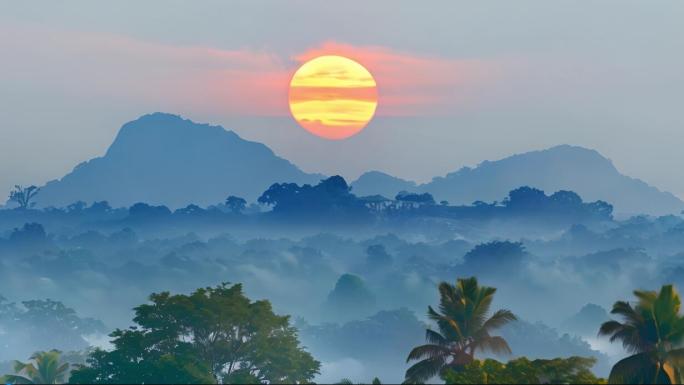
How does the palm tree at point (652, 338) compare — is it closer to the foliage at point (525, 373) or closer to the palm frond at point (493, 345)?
the foliage at point (525, 373)

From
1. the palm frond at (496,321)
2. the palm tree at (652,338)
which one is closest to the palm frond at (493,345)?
the palm frond at (496,321)

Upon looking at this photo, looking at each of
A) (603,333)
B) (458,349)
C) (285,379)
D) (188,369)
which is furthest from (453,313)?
(285,379)

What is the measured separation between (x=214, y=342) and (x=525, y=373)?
33190 millimetres

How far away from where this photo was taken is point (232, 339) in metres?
85.1

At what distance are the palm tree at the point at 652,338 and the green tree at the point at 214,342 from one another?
30178 mm

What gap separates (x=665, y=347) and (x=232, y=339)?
120ft

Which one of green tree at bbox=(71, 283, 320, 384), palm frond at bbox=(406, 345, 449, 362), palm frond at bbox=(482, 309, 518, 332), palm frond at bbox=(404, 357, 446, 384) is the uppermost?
green tree at bbox=(71, 283, 320, 384)

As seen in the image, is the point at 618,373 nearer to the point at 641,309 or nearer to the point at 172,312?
the point at 641,309

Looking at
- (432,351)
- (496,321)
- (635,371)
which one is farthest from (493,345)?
(635,371)

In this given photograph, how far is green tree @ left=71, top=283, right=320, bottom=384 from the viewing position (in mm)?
81562

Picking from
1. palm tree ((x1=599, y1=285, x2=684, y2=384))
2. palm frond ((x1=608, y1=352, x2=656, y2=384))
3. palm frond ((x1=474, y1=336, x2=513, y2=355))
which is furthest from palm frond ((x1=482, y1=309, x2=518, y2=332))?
palm frond ((x1=608, y1=352, x2=656, y2=384))

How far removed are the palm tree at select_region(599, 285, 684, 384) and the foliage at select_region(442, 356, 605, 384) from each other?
159cm

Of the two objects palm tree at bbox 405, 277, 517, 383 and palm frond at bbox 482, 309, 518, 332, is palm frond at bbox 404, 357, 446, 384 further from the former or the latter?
palm frond at bbox 482, 309, 518, 332

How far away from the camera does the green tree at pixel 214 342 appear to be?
268ft
